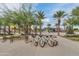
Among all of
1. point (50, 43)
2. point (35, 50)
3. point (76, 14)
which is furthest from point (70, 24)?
point (35, 50)

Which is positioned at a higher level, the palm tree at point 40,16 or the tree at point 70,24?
the palm tree at point 40,16

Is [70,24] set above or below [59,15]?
Result: below

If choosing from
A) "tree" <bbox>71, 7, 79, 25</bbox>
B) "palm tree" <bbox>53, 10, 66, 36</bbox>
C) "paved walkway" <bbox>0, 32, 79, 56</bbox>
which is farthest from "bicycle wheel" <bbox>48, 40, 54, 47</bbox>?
"tree" <bbox>71, 7, 79, 25</bbox>

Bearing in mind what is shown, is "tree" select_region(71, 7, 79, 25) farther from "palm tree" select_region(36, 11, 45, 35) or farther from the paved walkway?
"palm tree" select_region(36, 11, 45, 35)

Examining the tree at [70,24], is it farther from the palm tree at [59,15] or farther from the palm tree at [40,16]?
the palm tree at [40,16]

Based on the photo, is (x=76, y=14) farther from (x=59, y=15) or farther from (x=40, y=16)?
(x=40, y=16)

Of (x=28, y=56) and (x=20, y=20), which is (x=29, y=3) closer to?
(x=20, y=20)

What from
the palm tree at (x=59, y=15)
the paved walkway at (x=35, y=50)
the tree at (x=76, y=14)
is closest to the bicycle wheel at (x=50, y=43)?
the paved walkway at (x=35, y=50)

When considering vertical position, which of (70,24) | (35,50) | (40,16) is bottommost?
(35,50)

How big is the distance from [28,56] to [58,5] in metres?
0.82

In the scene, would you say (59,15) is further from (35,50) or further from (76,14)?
(35,50)

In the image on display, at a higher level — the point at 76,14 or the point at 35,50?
the point at 76,14

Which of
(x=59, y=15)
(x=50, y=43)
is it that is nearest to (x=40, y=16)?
(x=59, y=15)

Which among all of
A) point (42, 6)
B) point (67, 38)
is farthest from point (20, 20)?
point (67, 38)
